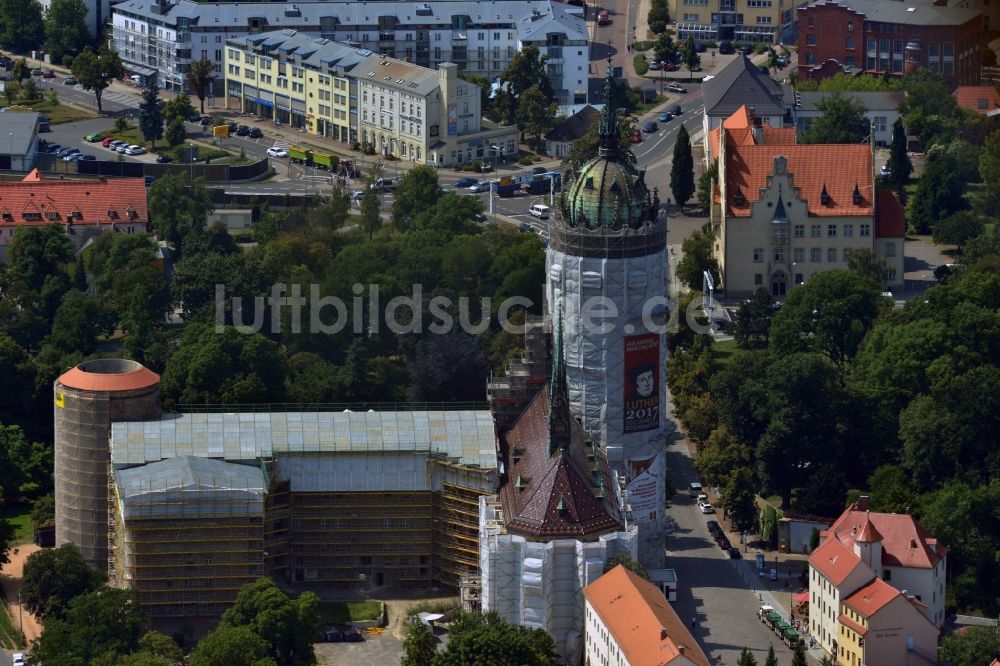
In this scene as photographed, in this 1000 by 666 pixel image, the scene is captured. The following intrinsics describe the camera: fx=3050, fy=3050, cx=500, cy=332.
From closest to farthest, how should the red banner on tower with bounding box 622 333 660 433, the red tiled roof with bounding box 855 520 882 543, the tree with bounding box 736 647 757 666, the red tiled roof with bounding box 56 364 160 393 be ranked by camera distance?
1. the tree with bounding box 736 647 757 666
2. the red tiled roof with bounding box 855 520 882 543
3. the red tiled roof with bounding box 56 364 160 393
4. the red banner on tower with bounding box 622 333 660 433

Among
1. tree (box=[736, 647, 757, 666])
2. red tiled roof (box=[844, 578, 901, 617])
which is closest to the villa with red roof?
red tiled roof (box=[844, 578, 901, 617])

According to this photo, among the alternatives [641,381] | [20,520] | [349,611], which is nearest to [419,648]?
[349,611]

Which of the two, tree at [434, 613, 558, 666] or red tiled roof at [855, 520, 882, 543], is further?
red tiled roof at [855, 520, 882, 543]

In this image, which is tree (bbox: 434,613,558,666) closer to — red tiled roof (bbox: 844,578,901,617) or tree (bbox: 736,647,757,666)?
tree (bbox: 736,647,757,666)

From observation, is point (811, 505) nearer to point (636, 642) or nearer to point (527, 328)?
point (527, 328)

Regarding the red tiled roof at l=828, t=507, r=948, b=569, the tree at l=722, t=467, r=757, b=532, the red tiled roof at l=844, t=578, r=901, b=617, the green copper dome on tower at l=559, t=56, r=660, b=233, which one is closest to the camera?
the red tiled roof at l=844, t=578, r=901, b=617

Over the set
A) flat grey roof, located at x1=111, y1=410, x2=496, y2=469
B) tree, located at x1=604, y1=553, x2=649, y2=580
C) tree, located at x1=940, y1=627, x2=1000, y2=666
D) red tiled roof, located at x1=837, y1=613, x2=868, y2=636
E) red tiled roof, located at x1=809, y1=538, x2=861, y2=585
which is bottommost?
tree, located at x1=940, y1=627, x2=1000, y2=666

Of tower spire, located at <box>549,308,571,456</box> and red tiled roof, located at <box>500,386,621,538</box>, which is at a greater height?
tower spire, located at <box>549,308,571,456</box>
